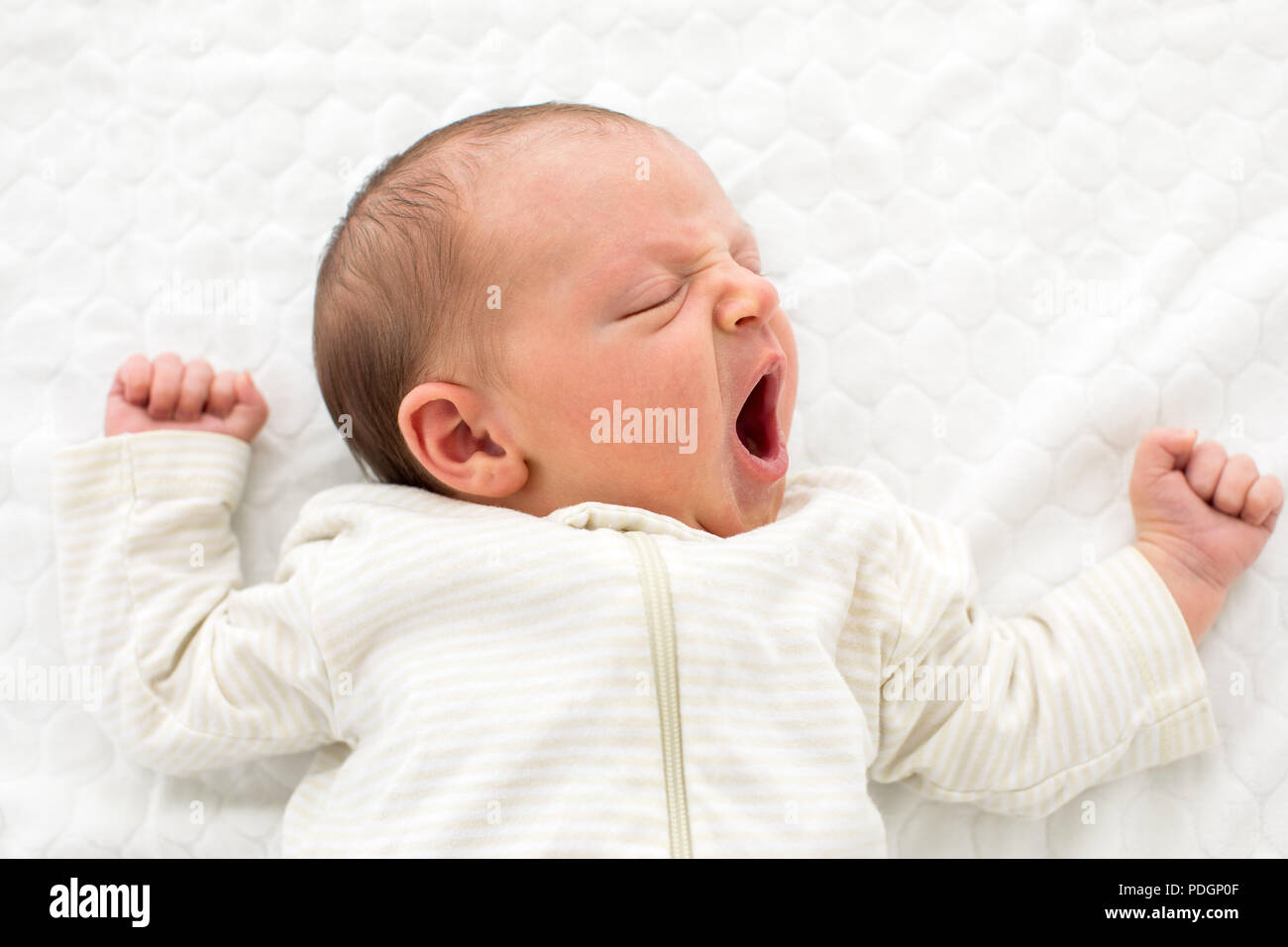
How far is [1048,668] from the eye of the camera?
4.33 feet

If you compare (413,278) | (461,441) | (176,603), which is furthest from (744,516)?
(176,603)

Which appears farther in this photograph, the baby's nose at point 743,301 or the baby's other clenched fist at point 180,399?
the baby's other clenched fist at point 180,399

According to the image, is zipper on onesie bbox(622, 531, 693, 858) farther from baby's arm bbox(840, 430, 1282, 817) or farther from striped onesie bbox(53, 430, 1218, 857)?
baby's arm bbox(840, 430, 1282, 817)

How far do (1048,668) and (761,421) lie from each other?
424mm

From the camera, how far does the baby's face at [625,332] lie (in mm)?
1230

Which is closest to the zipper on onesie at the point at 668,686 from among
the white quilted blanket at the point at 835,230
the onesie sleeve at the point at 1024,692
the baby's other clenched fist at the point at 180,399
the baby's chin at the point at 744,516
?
the baby's chin at the point at 744,516

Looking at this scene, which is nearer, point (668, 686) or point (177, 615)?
point (668, 686)

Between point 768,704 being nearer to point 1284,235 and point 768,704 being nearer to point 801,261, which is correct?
point 801,261

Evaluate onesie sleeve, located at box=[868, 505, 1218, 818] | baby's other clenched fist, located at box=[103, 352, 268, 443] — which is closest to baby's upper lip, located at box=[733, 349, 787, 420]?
onesie sleeve, located at box=[868, 505, 1218, 818]

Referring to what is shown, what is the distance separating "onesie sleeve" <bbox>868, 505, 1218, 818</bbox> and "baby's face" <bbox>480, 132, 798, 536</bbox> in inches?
9.2

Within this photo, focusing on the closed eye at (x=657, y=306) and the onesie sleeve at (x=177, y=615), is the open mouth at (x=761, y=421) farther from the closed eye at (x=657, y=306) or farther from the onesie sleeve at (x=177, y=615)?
the onesie sleeve at (x=177, y=615)

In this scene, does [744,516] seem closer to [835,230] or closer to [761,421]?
[761,421]

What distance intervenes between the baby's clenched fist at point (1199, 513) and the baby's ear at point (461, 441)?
74cm

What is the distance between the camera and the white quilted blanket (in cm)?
142
